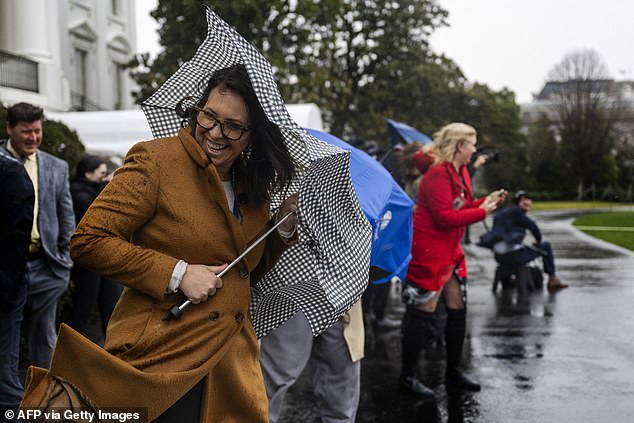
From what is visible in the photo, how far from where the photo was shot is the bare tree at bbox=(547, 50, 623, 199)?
226 ft

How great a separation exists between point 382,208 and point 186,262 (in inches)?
69.5

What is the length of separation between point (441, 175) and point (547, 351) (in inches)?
107

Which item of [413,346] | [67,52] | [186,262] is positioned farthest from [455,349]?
[67,52]

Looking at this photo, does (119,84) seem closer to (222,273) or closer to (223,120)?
(223,120)

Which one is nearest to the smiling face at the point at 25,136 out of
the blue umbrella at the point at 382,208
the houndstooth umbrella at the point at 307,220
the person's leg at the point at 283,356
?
the blue umbrella at the point at 382,208

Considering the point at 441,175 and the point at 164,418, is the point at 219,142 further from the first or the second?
the point at 441,175

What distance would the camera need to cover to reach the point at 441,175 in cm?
589

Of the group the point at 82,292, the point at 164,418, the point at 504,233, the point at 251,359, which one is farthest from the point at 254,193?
the point at 504,233

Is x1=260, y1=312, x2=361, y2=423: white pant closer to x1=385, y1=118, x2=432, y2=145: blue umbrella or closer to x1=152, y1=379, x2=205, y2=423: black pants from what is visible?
x1=152, y1=379, x2=205, y2=423: black pants

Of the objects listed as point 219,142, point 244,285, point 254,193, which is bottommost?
point 244,285

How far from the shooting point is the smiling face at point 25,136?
4.98 metres

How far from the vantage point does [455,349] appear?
20.6 feet

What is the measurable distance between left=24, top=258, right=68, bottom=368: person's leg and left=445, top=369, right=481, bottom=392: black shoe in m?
3.01

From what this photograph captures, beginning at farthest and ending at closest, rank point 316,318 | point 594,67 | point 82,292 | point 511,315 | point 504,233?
point 594,67
point 504,233
point 511,315
point 82,292
point 316,318
